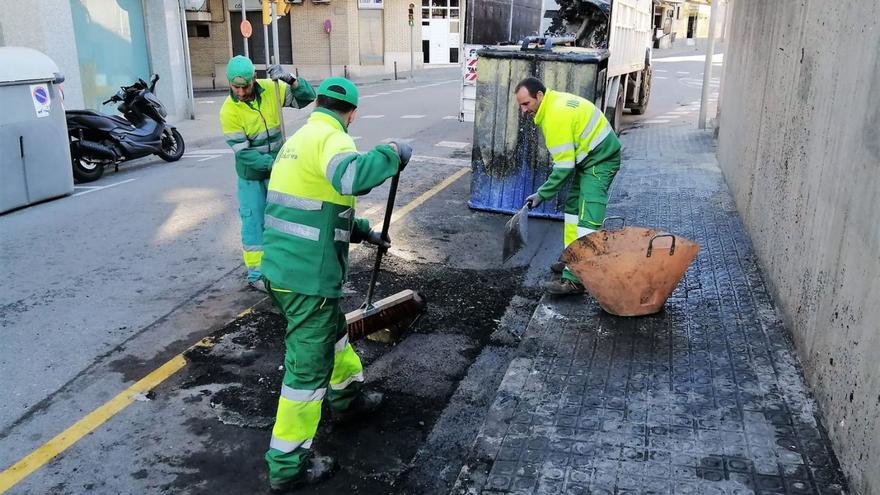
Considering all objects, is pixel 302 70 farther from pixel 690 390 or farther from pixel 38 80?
pixel 690 390

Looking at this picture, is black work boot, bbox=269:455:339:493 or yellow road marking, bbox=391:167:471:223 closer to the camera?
black work boot, bbox=269:455:339:493

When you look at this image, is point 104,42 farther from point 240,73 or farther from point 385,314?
point 385,314

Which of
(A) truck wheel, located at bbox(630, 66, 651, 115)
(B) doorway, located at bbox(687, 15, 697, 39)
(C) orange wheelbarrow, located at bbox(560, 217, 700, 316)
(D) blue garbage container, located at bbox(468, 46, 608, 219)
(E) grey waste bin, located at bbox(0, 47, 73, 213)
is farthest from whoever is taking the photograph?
(B) doorway, located at bbox(687, 15, 697, 39)

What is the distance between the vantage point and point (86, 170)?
9742mm

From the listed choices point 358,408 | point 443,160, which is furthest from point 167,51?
point 358,408

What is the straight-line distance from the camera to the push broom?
4.33 m

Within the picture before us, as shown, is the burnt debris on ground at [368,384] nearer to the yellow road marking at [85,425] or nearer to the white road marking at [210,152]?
the yellow road marking at [85,425]

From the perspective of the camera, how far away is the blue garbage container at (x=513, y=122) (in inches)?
287

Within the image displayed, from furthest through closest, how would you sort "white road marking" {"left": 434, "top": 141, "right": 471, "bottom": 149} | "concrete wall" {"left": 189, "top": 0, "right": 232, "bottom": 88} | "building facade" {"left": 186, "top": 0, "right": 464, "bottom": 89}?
"building facade" {"left": 186, "top": 0, "right": 464, "bottom": 89}
"concrete wall" {"left": 189, "top": 0, "right": 232, "bottom": 88}
"white road marking" {"left": 434, "top": 141, "right": 471, "bottom": 149}

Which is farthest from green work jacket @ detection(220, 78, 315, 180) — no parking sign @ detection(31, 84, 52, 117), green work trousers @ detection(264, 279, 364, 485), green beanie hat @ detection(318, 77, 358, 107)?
no parking sign @ detection(31, 84, 52, 117)

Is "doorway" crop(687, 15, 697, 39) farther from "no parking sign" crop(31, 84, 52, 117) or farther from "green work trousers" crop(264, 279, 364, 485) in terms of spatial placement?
"green work trousers" crop(264, 279, 364, 485)

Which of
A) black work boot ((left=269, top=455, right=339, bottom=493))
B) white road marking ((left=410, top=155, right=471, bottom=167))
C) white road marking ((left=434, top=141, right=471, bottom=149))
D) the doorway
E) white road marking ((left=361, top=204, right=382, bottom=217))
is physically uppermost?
the doorway

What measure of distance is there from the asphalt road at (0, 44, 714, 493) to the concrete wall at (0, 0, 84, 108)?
13.4 feet

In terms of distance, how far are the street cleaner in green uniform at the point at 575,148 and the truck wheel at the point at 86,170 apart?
7002 millimetres
